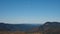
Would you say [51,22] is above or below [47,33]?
above

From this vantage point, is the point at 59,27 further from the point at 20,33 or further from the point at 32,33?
the point at 20,33

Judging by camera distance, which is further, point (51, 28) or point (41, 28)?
point (41, 28)

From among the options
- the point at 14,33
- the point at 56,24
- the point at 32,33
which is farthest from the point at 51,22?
the point at 14,33

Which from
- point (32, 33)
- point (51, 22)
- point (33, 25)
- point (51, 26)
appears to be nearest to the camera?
point (32, 33)

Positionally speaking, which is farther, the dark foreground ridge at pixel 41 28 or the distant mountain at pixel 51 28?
the distant mountain at pixel 51 28

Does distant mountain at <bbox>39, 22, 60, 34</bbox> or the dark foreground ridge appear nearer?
the dark foreground ridge

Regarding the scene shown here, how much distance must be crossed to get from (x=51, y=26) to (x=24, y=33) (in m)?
4.30

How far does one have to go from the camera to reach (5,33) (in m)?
14.7

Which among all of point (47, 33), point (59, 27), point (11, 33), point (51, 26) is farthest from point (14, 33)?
point (59, 27)

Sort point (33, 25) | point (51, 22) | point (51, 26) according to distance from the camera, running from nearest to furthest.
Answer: point (51, 26), point (51, 22), point (33, 25)

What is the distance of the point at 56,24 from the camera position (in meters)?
17.5

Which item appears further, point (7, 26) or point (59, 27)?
point (7, 26)

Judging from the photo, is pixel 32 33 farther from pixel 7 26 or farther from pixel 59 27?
pixel 7 26

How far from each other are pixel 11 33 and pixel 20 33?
108 centimetres
